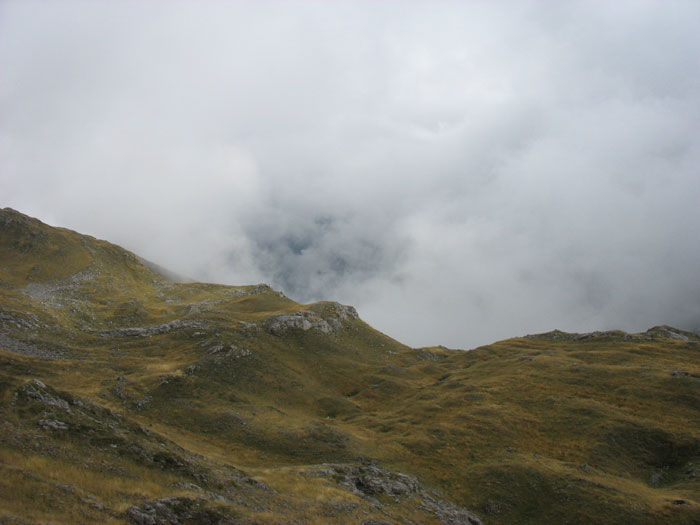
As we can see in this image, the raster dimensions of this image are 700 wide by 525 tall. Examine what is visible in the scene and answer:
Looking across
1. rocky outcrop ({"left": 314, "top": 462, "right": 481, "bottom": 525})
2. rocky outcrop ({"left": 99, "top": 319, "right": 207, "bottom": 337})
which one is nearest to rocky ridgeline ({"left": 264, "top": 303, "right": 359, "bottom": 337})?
rocky outcrop ({"left": 99, "top": 319, "right": 207, "bottom": 337})

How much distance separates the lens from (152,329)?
3716 inches

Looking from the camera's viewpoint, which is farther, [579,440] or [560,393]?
[560,393]

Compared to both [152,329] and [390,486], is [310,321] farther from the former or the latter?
[390,486]

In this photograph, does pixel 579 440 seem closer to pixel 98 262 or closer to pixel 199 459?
pixel 199 459

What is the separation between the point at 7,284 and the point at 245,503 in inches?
4594

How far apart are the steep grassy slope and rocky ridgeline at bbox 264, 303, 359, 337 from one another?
1.79 ft

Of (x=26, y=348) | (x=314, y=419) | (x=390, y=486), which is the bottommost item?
(x=390, y=486)

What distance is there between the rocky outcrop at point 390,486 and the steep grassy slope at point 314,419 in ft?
0.90

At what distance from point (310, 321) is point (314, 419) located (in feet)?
138

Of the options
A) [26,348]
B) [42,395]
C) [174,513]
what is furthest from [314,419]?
[26,348]

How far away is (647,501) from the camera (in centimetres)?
4188

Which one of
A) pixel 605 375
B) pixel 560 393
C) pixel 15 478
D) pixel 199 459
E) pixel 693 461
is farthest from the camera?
pixel 605 375

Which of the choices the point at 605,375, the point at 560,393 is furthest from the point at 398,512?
the point at 605,375

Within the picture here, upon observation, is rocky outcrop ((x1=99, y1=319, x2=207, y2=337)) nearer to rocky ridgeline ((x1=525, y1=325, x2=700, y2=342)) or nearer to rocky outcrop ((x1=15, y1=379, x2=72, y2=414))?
rocky outcrop ((x1=15, y1=379, x2=72, y2=414))
